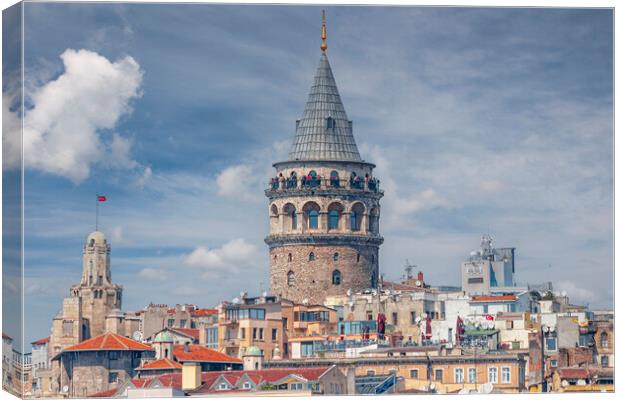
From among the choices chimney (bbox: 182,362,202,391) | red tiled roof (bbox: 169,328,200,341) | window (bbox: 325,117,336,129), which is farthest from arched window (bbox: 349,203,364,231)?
chimney (bbox: 182,362,202,391)

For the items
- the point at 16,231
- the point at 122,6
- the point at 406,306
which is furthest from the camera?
the point at 406,306

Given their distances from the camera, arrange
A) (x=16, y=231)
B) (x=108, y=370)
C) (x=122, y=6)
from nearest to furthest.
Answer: (x=16, y=231)
(x=122, y=6)
(x=108, y=370)

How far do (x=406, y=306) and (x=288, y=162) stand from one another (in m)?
10.2

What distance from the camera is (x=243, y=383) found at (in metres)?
109

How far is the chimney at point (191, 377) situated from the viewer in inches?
4331

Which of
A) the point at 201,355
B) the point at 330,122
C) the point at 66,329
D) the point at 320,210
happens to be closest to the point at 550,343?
the point at 320,210

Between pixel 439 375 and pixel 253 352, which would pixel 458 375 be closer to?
pixel 439 375

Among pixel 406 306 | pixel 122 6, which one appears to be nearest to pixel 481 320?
pixel 406 306

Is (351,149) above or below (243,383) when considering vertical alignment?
above

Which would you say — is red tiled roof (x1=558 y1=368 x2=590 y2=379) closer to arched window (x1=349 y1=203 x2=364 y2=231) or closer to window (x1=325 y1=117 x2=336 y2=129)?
arched window (x1=349 y1=203 x2=364 y2=231)

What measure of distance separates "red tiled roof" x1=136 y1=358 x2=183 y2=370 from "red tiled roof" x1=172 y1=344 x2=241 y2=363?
1392 millimetres

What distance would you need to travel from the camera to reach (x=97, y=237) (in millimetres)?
132500

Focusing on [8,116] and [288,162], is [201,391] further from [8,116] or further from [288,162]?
[288,162]

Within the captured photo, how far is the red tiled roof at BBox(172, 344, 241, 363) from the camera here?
121 m
